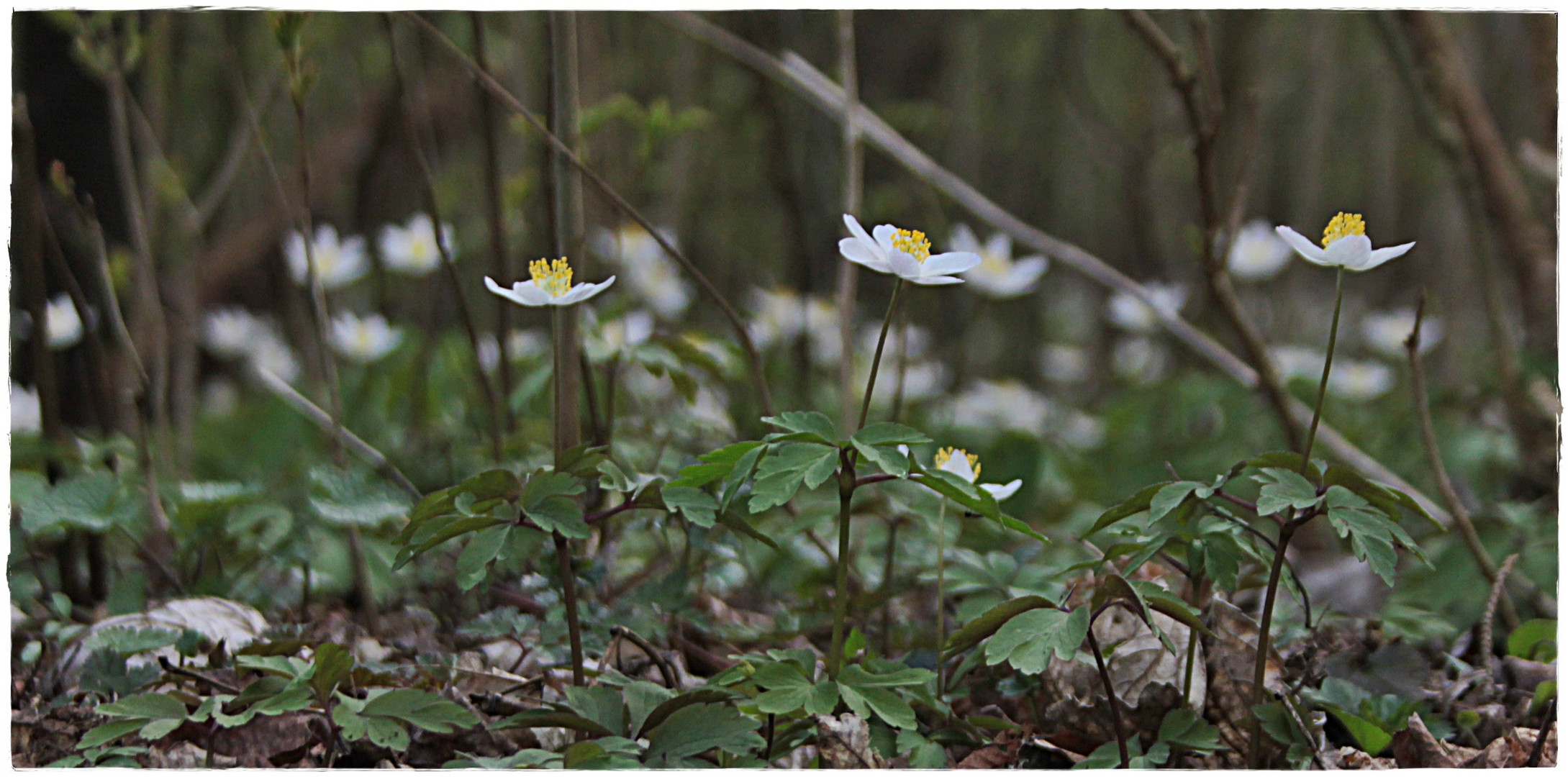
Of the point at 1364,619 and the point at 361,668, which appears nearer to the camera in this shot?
the point at 361,668

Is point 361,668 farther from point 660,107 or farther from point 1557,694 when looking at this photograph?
point 1557,694

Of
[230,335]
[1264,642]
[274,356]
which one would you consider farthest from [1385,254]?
[230,335]

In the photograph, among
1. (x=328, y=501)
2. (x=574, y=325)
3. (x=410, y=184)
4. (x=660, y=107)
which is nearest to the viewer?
(x=328, y=501)

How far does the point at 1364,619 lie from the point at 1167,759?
0.56m

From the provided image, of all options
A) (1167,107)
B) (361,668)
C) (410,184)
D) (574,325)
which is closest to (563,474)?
(361,668)

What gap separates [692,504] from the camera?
1.04 m

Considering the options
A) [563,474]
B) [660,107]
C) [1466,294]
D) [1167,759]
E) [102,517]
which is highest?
[660,107]

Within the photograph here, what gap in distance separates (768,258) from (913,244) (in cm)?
445

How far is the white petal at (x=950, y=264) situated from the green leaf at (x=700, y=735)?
415 mm

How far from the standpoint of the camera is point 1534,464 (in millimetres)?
1999

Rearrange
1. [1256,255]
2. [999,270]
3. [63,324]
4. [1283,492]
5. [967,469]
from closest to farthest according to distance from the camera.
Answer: [1283,492] → [967,469] → [63,324] → [999,270] → [1256,255]

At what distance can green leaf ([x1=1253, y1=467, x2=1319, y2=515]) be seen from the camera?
92cm

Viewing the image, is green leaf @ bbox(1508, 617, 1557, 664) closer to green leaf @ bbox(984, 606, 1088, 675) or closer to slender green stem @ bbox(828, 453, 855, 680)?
green leaf @ bbox(984, 606, 1088, 675)

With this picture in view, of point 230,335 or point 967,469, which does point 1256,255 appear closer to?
point 967,469
